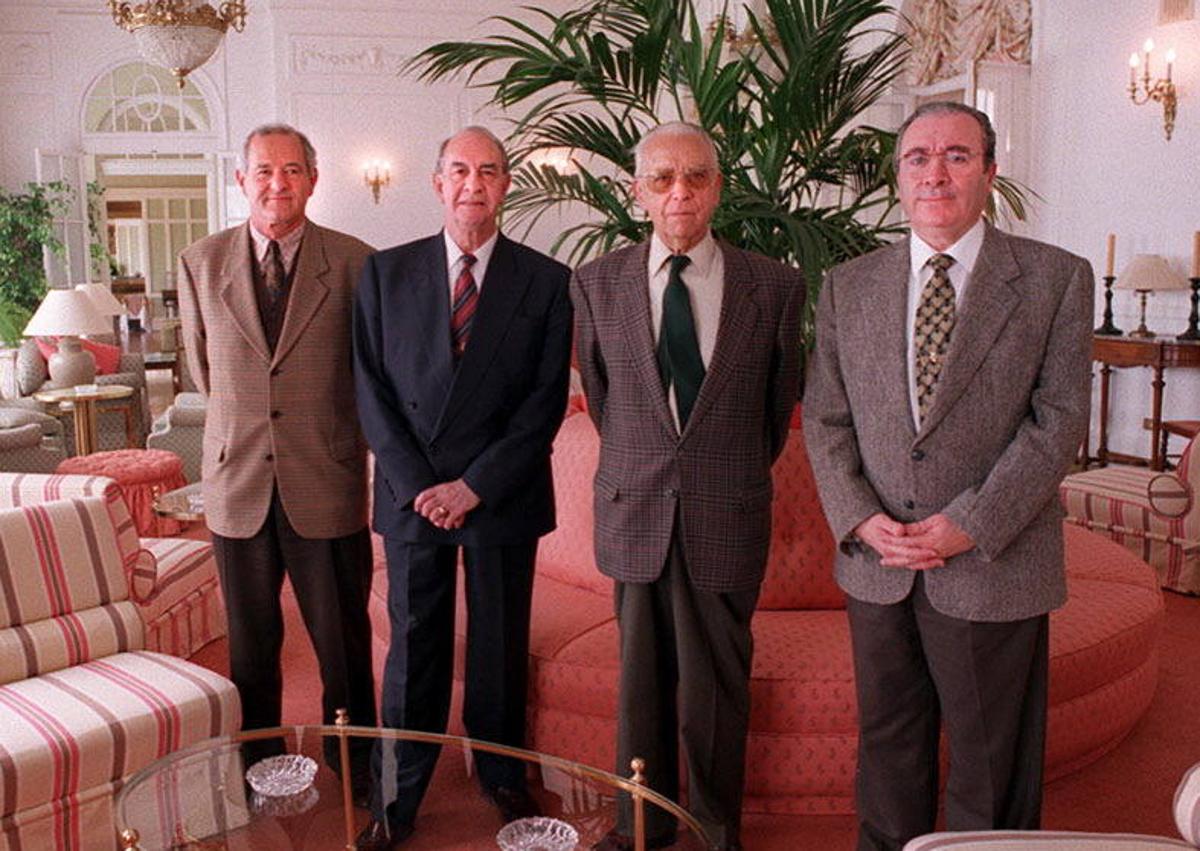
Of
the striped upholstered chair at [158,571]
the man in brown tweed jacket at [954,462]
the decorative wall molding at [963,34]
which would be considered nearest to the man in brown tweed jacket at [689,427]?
the man in brown tweed jacket at [954,462]

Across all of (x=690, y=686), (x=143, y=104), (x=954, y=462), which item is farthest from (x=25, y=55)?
(x=954, y=462)

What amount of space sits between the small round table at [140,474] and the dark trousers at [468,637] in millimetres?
3234

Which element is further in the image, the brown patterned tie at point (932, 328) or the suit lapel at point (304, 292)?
the suit lapel at point (304, 292)

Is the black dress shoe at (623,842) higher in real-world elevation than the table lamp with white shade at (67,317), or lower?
lower

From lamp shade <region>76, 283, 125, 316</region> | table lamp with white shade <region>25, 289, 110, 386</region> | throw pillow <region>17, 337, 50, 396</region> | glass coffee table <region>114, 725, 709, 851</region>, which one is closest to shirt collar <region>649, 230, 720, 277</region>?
glass coffee table <region>114, 725, 709, 851</region>

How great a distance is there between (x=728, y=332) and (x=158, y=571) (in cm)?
254

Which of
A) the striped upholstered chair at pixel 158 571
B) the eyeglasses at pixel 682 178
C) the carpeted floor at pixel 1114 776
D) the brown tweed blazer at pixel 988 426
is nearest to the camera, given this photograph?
the brown tweed blazer at pixel 988 426

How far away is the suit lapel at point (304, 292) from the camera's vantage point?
2873mm

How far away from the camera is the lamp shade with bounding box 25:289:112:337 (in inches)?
269

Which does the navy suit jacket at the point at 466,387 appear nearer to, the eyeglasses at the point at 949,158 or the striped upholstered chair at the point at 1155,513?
the eyeglasses at the point at 949,158

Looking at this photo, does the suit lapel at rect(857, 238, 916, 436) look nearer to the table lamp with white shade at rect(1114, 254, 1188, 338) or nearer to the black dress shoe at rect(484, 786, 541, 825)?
the black dress shoe at rect(484, 786, 541, 825)

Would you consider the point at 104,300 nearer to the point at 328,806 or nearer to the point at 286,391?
the point at 286,391

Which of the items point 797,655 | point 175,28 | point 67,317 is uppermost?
point 175,28

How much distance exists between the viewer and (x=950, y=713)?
2285 millimetres
